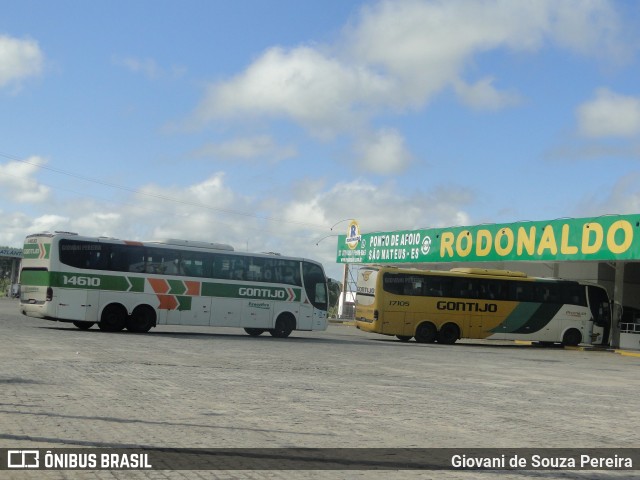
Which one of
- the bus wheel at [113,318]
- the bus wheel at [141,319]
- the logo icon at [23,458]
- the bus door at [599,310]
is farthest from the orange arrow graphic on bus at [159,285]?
the logo icon at [23,458]

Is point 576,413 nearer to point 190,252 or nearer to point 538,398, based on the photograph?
point 538,398

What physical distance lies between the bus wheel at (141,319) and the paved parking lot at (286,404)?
7.22 meters

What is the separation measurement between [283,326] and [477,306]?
9006 mm

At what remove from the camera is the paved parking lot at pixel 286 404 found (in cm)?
873

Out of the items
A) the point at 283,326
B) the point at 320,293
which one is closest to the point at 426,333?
the point at 320,293

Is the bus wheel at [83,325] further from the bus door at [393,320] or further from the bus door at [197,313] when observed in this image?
the bus door at [393,320]

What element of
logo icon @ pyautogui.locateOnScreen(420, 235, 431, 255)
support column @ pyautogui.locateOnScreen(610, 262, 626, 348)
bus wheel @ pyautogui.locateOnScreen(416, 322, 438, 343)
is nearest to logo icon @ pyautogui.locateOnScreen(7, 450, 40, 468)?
bus wheel @ pyautogui.locateOnScreen(416, 322, 438, 343)

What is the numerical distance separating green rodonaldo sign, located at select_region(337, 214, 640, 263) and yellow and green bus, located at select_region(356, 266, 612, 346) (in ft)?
6.48

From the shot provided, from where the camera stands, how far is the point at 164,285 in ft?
97.6

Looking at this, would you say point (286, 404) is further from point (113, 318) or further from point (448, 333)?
point (448, 333)

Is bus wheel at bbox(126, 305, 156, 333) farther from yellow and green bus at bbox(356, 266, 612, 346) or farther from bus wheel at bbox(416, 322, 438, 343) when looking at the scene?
bus wheel at bbox(416, 322, 438, 343)

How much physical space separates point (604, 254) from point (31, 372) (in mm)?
25915

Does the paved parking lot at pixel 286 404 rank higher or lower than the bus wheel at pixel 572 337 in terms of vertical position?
lower

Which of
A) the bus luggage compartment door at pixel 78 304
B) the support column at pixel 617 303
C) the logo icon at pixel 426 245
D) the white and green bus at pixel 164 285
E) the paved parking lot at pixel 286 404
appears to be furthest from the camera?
the logo icon at pixel 426 245
